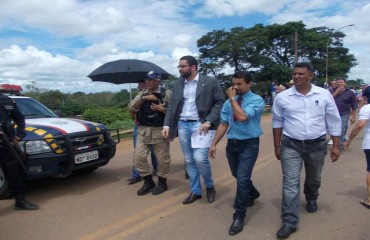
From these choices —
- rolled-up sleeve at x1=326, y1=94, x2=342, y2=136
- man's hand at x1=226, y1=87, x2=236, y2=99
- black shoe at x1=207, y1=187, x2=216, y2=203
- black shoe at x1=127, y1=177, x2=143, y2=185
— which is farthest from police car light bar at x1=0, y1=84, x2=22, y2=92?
rolled-up sleeve at x1=326, y1=94, x2=342, y2=136

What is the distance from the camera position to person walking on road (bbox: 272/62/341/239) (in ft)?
13.4

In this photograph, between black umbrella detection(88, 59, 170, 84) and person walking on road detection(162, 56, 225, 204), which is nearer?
person walking on road detection(162, 56, 225, 204)

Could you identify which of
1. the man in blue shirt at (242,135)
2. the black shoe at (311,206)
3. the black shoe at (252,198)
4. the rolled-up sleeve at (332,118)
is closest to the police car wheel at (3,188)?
the man in blue shirt at (242,135)

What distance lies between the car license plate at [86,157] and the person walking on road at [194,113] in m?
1.50

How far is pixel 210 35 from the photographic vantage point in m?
45.7

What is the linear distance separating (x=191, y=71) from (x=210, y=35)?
41.9m

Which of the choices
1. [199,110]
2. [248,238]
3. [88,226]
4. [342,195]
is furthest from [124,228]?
[342,195]

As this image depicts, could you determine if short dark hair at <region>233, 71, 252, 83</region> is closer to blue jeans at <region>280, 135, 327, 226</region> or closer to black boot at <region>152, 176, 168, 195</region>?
blue jeans at <region>280, 135, 327, 226</region>

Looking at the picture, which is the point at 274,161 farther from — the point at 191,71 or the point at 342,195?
the point at 191,71

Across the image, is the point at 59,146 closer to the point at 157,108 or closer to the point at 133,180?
the point at 133,180

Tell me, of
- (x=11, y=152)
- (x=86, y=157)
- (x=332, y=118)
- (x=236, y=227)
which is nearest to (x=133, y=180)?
(x=86, y=157)

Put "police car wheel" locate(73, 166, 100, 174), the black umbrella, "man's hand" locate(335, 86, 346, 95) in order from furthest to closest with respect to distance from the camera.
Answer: "man's hand" locate(335, 86, 346, 95) → "police car wheel" locate(73, 166, 100, 174) → the black umbrella

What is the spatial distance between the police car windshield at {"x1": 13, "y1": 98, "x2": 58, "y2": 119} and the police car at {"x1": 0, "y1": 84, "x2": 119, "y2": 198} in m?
0.04

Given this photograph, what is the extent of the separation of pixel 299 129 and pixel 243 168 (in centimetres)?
75
